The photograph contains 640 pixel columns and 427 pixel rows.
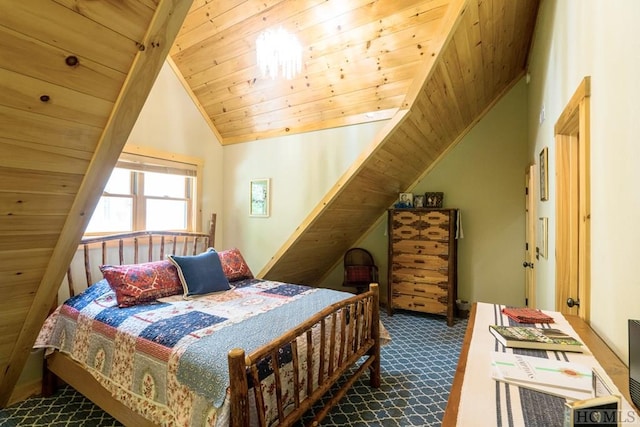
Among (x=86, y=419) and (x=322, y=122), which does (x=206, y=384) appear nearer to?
(x=86, y=419)

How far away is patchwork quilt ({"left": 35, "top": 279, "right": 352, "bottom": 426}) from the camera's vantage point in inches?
60.0

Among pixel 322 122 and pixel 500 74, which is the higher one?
pixel 500 74

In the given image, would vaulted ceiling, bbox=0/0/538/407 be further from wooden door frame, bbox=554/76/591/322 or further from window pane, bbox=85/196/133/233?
window pane, bbox=85/196/133/233

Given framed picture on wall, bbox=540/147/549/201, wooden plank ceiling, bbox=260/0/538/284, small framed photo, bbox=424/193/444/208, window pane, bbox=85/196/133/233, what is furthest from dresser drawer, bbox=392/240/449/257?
window pane, bbox=85/196/133/233

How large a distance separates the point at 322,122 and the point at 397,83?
909 mm

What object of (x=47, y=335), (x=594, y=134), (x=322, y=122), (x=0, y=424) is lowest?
(x=0, y=424)

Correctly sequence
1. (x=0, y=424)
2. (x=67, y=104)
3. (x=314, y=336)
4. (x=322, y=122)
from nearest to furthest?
1. (x=67, y=104)
2. (x=314, y=336)
3. (x=0, y=424)
4. (x=322, y=122)

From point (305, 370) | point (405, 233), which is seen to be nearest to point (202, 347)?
point (305, 370)

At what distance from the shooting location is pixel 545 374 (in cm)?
96

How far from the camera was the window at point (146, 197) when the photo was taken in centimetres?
307

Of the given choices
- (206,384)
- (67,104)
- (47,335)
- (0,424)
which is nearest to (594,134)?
(206,384)

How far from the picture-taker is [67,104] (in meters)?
1.23

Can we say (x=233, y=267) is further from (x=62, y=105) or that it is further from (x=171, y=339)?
(x=62, y=105)

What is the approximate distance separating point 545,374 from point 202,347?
59.2 inches
